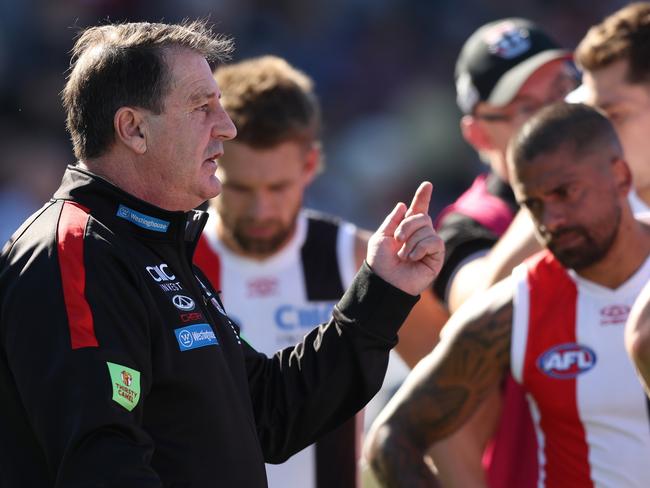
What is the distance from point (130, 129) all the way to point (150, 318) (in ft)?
1.44

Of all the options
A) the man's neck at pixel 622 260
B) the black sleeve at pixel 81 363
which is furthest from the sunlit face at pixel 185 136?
the man's neck at pixel 622 260

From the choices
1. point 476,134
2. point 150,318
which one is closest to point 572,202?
point 476,134

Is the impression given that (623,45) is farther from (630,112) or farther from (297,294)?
(297,294)

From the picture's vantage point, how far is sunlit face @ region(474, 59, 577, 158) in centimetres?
523

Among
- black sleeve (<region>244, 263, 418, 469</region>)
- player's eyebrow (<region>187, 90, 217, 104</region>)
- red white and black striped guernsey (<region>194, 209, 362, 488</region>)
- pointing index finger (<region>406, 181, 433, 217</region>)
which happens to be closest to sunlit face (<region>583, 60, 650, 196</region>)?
red white and black striped guernsey (<region>194, 209, 362, 488</region>)

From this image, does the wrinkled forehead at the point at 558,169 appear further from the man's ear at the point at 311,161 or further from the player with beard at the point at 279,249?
the man's ear at the point at 311,161

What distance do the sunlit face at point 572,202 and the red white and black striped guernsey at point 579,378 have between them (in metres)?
0.12

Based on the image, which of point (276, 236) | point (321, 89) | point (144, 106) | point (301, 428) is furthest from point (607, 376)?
point (321, 89)

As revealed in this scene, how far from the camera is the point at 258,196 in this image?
4512 mm

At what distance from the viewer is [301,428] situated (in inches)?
117

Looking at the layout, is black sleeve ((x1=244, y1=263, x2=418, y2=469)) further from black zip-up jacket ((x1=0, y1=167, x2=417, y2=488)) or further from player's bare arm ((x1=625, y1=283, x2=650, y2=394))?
player's bare arm ((x1=625, y1=283, x2=650, y2=394))

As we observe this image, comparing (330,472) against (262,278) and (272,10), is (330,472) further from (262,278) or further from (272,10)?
(272,10)

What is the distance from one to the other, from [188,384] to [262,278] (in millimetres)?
2102

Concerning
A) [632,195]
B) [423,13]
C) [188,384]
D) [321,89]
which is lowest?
[188,384]
